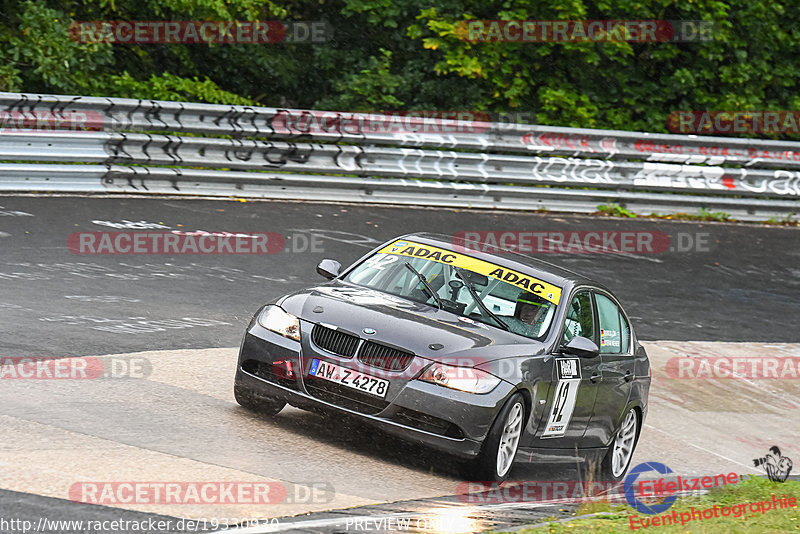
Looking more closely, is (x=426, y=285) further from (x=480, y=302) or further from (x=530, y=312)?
(x=530, y=312)

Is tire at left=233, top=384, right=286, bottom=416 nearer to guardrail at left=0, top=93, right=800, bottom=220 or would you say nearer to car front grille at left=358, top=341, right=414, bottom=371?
car front grille at left=358, top=341, right=414, bottom=371

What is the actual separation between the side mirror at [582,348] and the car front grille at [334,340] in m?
1.59

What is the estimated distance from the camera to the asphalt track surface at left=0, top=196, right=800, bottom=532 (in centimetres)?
676

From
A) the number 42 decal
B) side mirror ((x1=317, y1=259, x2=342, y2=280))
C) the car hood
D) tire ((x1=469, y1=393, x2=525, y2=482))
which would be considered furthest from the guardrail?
tire ((x1=469, y1=393, x2=525, y2=482))

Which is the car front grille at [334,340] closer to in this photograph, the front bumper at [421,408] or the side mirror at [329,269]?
the front bumper at [421,408]

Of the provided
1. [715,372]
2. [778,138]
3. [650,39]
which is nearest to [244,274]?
[715,372]

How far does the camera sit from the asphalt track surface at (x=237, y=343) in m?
6.76

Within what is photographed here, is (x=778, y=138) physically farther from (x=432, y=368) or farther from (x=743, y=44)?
(x=432, y=368)

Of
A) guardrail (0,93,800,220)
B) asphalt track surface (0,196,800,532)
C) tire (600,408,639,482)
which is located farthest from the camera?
guardrail (0,93,800,220)

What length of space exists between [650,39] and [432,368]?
19107 millimetres

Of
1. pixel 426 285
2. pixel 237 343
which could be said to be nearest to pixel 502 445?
pixel 426 285

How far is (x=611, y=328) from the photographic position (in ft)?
30.7

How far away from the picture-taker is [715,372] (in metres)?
13.0

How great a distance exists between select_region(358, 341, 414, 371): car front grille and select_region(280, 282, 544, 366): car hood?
0.15ft
